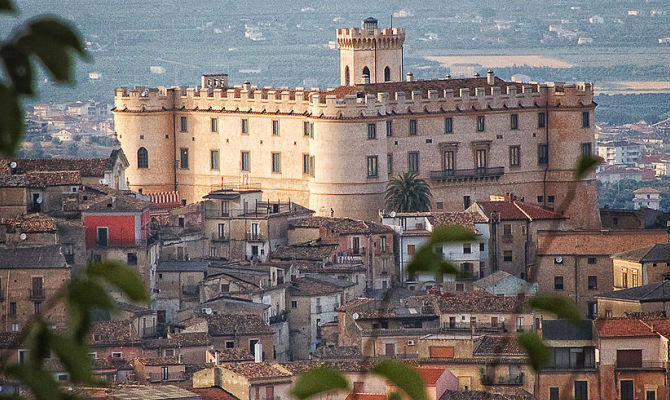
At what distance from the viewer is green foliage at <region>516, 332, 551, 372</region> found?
4.14 metres

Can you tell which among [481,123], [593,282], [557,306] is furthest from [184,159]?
[557,306]

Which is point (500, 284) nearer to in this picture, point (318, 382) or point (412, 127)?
point (412, 127)

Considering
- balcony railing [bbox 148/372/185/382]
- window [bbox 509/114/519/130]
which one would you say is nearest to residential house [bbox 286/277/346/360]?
balcony railing [bbox 148/372/185/382]

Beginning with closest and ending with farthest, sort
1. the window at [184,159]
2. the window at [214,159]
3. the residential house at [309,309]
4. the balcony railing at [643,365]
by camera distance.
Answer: the balcony railing at [643,365] → the residential house at [309,309] → the window at [214,159] → the window at [184,159]

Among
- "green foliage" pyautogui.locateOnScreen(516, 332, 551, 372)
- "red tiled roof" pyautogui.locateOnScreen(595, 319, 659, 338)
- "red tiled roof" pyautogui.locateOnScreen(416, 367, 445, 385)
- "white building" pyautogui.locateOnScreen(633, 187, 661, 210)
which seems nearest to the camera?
"green foliage" pyautogui.locateOnScreen(516, 332, 551, 372)

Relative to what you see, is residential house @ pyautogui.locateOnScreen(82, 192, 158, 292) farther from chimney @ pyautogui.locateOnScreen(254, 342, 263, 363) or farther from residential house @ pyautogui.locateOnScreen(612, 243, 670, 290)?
residential house @ pyautogui.locateOnScreen(612, 243, 670, 290)

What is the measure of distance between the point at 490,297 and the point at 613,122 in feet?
447

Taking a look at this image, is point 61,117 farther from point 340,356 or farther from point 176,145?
point 340,356

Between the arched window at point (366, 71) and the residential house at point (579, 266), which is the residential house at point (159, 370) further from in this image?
the arched window at point (366, 71)

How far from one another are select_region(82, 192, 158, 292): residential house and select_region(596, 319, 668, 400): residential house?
13037mm

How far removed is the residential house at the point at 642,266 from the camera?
155 ft

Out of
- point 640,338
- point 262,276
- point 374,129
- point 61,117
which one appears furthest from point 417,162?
point 61,117

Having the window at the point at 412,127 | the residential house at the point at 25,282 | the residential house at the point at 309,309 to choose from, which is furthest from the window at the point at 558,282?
the residential house at the point at 25,282

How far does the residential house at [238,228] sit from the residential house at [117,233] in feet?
16.3
